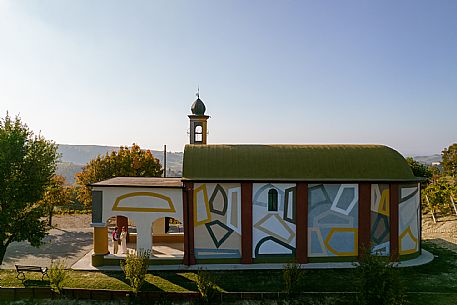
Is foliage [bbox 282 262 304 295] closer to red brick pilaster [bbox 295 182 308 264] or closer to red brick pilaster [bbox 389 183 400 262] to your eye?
red brick pilaster [bbox 295 182 308 264]

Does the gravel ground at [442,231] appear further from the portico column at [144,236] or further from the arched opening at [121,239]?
the arched opening at [121,239]

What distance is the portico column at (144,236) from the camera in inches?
779

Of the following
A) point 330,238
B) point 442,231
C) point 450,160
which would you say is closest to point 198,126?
point 330,238

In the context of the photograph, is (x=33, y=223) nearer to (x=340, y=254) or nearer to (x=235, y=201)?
(x=235, y=201)

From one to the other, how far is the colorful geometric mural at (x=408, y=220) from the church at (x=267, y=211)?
36cm

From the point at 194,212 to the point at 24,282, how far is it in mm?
8587

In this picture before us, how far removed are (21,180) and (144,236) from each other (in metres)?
6.65

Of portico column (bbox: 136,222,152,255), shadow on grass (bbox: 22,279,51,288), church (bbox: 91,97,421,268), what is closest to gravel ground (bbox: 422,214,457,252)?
church (bbox: 91,97,421,268)

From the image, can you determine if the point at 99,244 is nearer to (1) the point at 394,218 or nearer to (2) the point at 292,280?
(2) the point at 292,280

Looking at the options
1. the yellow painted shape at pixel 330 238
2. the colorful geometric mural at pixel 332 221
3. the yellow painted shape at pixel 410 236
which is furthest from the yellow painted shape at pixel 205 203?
the yellow painted shape at pixel 410 236

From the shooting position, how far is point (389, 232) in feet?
65.3

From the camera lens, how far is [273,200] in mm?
19844

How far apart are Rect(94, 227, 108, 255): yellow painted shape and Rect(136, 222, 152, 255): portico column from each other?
1.78 m

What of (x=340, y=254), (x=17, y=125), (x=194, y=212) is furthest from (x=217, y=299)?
(x=17, y=125)
